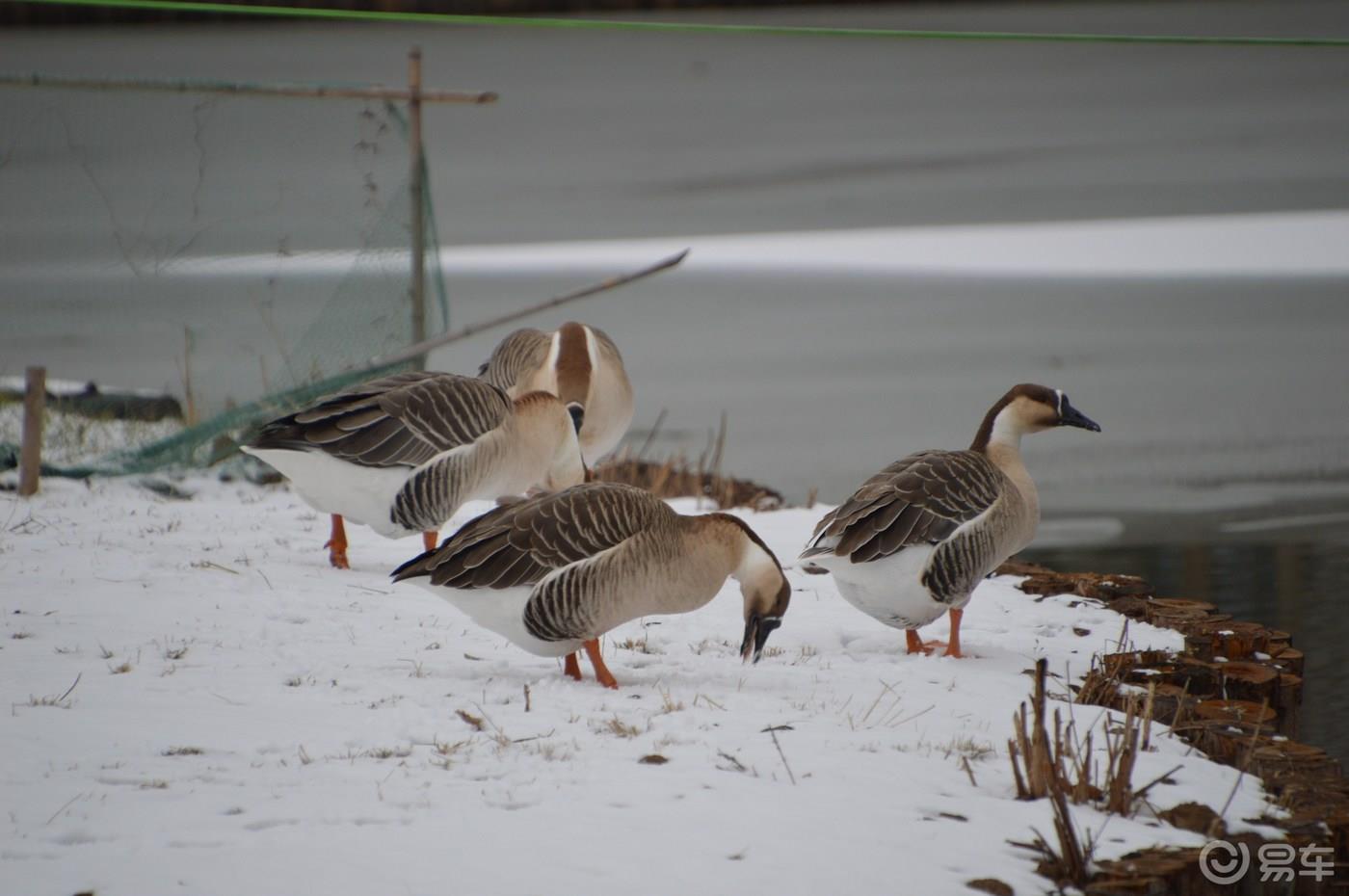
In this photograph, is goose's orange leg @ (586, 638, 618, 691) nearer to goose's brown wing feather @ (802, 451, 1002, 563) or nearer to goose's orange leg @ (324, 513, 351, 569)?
goose's brown wing feather @ (802, 451, 1002, 563)

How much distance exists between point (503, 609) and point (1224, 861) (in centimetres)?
236

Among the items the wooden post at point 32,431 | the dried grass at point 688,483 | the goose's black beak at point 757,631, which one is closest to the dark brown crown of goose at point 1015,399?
the goose's black beak at point 757,631

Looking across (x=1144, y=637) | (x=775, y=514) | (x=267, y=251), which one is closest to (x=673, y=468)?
(x=775, y=514)

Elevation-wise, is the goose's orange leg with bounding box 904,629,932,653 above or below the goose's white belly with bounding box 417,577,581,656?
below

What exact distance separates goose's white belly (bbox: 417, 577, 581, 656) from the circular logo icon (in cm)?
213

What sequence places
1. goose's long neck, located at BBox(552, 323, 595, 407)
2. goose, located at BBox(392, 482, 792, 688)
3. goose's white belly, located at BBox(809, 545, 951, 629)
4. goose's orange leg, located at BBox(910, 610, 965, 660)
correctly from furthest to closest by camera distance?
goose's long neck, located at BBox(552, 323, 595, 407) → goose's orange leg, located at BBox(910, 610, 965, 660) → goose's white belly, located at BBox(809, 545, 951, 629) → goose, located at BBox(392, 482, 792, 688)

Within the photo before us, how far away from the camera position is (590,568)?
4.54 m

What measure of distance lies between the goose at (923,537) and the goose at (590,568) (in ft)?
1.28

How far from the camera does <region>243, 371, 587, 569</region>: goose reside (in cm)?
589

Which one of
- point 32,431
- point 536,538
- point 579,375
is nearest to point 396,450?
point 536,538

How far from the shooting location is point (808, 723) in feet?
14.3

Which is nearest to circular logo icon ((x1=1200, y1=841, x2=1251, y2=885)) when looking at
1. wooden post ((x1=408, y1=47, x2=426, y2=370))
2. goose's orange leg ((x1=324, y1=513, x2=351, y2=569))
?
goose's orange leg ((x1=324, y1=513, x2=351, y2=569))

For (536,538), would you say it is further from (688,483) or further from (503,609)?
(688,483)

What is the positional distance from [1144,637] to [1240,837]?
2.03 meters
